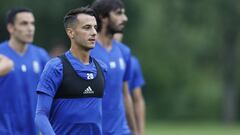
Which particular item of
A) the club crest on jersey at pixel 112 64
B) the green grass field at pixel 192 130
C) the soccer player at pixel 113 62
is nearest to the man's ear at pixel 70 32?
the soccer player at pixel 113 62

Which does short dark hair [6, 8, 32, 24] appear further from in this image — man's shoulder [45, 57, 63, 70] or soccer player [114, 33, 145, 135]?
man's shoulder [45, 57, 63, 70]

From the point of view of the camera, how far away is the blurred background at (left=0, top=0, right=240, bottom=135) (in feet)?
121

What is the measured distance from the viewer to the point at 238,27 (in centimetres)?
3819

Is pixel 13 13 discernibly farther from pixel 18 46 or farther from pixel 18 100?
pixel 18 100

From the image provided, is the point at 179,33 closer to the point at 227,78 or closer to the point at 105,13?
the point at 227,78

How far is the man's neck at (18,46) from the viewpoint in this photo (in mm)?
12974

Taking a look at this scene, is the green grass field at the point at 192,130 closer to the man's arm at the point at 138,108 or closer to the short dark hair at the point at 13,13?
the man's arm at the point at 138,108

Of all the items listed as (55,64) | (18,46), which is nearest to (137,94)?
(18,46)

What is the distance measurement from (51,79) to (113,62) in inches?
117

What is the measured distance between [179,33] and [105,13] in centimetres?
2654

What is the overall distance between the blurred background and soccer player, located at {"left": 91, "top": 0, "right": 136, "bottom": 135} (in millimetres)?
22606

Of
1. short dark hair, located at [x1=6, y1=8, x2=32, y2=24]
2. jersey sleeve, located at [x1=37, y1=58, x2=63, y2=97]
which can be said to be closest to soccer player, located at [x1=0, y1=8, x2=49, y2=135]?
short dark hair, located at [x1=6, y1=8, x2=32, y2=24]

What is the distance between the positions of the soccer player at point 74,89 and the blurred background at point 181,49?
25.5 metres

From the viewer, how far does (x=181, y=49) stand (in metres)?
39.3
